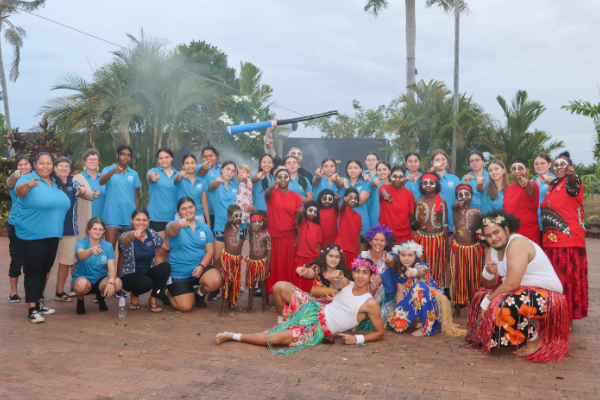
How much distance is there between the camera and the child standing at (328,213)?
20.8 ft

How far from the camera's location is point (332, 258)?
17.4ft

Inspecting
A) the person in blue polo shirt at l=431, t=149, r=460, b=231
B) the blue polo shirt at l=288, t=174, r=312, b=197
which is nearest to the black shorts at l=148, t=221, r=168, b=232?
the blue polo shirt at l=288, t=174, r=312, b=197

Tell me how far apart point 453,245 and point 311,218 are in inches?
64.3

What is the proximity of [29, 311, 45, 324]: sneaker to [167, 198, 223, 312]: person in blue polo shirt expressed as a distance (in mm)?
1351

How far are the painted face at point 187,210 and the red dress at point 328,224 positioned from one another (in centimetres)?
150

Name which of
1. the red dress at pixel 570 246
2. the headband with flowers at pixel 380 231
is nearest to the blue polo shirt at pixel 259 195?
the headband with flowers at pixel 380 231

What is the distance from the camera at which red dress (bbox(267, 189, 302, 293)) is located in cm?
634

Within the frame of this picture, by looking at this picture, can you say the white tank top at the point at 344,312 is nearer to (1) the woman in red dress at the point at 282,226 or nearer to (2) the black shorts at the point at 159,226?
(1) the woman in red dress at the point at 282,226

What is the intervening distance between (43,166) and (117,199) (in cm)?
111

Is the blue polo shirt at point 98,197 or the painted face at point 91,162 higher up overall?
the painted face at point 91,162

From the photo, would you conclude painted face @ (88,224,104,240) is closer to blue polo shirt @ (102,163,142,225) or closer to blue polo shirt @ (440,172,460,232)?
blue polo shirt @ (102,163,142,225)

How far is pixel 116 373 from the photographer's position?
4055 mm

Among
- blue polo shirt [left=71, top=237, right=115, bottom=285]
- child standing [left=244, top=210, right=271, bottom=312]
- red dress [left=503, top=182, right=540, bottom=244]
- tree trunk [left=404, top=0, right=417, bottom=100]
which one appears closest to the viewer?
red dress [left=503, top=182, right=540, bottom=244]

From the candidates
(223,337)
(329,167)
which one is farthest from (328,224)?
(223,337)
